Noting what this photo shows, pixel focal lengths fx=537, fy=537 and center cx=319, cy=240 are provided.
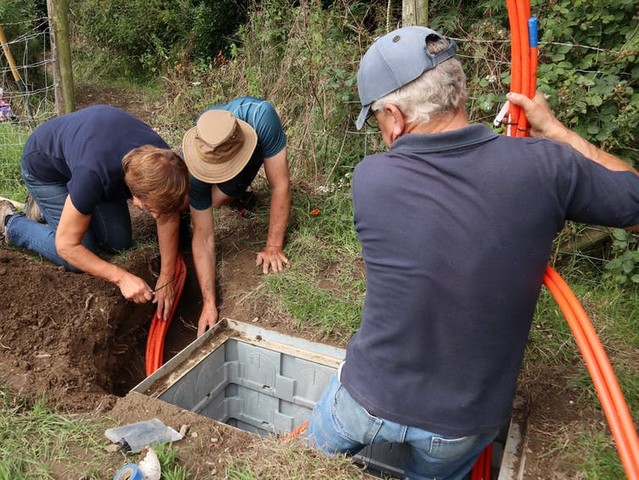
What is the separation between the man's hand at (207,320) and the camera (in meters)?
3.07

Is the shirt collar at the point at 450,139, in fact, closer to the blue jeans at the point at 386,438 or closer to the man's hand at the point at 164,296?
the blue jeans at the point at 386,438

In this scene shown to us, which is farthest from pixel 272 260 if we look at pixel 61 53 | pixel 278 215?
pixel 61 53

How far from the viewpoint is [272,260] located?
3.35 metres

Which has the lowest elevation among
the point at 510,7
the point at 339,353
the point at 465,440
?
the point at 339,353

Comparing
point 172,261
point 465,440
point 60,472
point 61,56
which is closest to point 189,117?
point 61,56

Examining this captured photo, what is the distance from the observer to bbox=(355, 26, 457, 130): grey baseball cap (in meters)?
1.43

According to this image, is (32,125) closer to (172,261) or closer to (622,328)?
(172,261)

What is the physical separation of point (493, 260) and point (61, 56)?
13.7 feet

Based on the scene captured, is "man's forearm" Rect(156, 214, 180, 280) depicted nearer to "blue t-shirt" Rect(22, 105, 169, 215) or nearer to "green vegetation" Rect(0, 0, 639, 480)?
"blue t-shirt" Rect(22, 105, 169, 215)

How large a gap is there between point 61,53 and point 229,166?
8.02 ft

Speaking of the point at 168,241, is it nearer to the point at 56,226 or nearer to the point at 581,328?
the point at 56,226

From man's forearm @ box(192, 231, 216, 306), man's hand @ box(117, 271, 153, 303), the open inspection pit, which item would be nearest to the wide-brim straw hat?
man's forearm @ box(192, 231, 216, 306)

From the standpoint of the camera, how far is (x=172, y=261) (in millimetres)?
3078

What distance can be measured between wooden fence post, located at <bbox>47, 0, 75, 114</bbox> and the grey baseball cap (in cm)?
363
